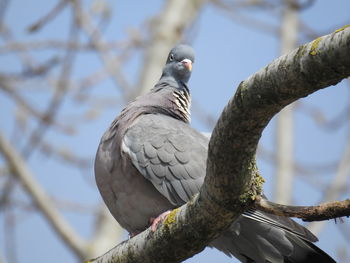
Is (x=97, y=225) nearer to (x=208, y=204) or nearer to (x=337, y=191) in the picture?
(x=337, y=191)

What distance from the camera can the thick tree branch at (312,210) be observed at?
9.25ft

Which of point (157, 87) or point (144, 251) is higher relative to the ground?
point (157, 87)

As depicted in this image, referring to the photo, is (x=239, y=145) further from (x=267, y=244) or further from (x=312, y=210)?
(x=267, y=244)

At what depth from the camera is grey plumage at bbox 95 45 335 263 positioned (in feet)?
13.0

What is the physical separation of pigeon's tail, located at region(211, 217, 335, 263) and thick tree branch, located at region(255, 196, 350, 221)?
2.31ft

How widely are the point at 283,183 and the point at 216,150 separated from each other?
6.38m

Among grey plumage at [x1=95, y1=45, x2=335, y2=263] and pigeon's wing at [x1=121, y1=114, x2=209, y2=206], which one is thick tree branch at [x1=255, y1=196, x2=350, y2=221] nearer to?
grey plumage at [x1=95, y1=45, x2=335, y2=263]

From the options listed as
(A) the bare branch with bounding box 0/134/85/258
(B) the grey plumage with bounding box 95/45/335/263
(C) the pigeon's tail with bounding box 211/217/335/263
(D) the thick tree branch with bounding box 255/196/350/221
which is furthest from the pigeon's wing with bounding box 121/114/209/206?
(A) the bare branch with bounding box 0/134/85/258

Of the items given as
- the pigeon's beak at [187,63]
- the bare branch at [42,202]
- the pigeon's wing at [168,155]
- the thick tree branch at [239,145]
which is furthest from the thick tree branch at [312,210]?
the bare branch at [42,202]

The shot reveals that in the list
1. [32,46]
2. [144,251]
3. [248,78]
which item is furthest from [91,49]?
[248,78]

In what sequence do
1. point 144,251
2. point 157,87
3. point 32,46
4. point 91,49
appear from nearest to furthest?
point 144,251 → point 157,87 → point 32,46 → point 91,49

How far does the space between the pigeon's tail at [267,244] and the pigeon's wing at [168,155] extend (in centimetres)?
39

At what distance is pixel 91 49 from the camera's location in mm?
7844

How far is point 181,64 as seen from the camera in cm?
507
